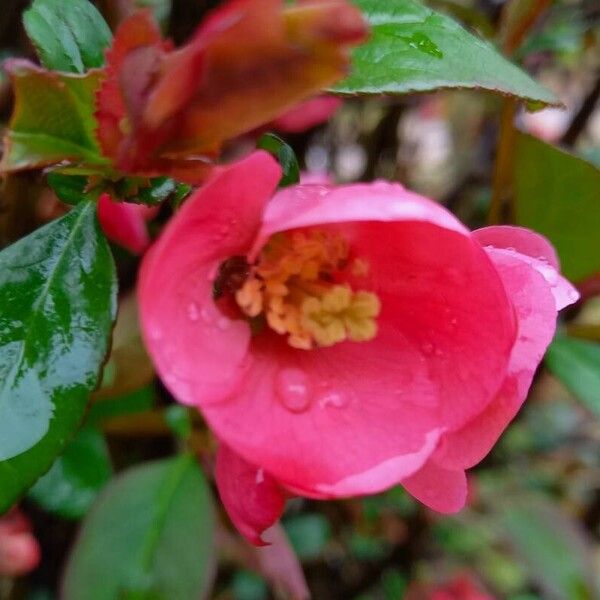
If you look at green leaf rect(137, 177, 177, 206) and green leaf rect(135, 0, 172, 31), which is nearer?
green leaf rect(137, 177, 177, 206)

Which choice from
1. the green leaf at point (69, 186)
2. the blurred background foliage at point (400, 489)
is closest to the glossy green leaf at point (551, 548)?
the blurred background foliage at point (400, 489)

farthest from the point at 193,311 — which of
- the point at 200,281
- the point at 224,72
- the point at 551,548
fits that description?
the point at 551,548

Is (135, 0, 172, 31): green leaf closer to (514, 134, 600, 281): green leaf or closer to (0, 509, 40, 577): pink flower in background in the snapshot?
(514, 134, 600, 281): green leaf

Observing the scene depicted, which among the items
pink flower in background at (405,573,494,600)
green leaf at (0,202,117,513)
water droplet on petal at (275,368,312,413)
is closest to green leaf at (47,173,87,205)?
green leaf at (0,202,117,513)

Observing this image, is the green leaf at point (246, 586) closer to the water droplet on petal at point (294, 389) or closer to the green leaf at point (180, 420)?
the green leaf at point (180, 420)

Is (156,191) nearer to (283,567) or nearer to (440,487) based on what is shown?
(440,487)

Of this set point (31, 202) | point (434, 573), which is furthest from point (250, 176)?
point (434, 573)

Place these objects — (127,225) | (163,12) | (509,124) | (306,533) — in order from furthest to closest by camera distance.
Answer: (306,533), (163,12), (509,124), (127,225)
